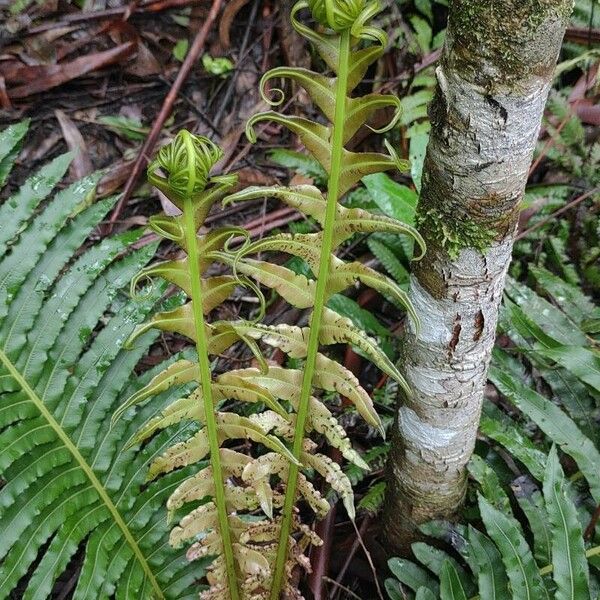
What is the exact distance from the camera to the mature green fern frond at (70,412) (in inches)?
59.7

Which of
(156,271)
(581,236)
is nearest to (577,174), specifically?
(581,236)

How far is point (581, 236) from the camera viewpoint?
2131 mm

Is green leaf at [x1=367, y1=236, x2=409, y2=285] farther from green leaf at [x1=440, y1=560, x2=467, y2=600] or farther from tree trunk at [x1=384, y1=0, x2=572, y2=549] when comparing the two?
green leaf at [x1=440, y1=560, x2=467, y2=600]

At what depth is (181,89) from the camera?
106 inches

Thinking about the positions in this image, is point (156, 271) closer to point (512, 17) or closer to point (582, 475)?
point (512, 17)

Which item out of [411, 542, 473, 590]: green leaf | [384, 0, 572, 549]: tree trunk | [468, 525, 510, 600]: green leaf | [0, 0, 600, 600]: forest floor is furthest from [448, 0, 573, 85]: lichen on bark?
[0, 0, 600, 600]: forest floor

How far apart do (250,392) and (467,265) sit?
0.44 meters

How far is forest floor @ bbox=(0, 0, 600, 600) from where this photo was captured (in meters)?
2.31

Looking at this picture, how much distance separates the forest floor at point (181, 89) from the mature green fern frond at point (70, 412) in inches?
23.8

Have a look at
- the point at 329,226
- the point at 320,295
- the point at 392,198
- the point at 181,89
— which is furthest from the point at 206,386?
the point at 181,89

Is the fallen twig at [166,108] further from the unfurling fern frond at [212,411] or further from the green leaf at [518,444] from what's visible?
the green leaf at [518,444]

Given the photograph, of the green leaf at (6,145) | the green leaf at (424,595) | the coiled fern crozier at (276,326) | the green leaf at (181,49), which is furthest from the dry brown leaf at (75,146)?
the green leaf at (424,595)

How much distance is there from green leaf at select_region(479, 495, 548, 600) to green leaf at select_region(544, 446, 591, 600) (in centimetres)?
4

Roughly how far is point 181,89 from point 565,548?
2113 millimetres
